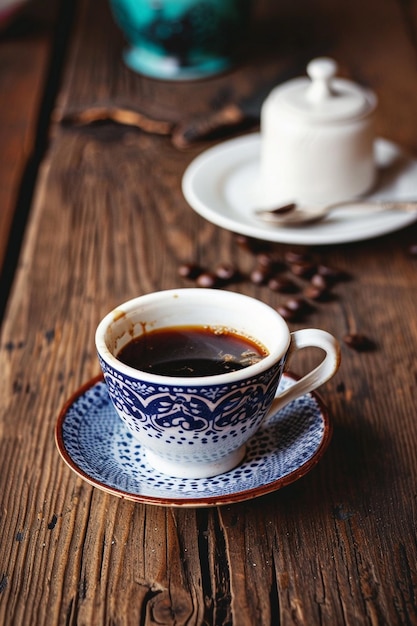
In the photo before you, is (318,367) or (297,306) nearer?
(318,367)

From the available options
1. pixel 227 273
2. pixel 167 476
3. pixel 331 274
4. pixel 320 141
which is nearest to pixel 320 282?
pixel 331 274

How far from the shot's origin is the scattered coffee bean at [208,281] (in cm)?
132

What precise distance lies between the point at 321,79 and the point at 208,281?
0.45 m

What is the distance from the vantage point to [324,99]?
4.83 ft

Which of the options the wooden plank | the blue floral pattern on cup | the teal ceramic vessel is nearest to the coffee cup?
the blue floral pattern on cup

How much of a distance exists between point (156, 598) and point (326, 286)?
2.16 ft

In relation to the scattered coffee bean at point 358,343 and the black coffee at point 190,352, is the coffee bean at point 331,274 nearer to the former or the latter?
the scattered coffee bean at point 358,343

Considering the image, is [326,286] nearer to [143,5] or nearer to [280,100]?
[280,100]

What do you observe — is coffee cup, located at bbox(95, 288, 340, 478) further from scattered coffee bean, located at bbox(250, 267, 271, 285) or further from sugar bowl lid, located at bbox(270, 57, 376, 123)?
sugar bowl lid, located at bbox(270, 57, 376, 123)

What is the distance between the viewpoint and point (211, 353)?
0.89 meters

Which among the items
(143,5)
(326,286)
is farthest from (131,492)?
(143,5)

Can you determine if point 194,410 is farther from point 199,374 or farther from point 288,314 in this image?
point 288,314

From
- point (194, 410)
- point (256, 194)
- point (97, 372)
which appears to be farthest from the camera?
point (256, 194)

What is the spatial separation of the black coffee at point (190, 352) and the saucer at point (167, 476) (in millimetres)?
100
